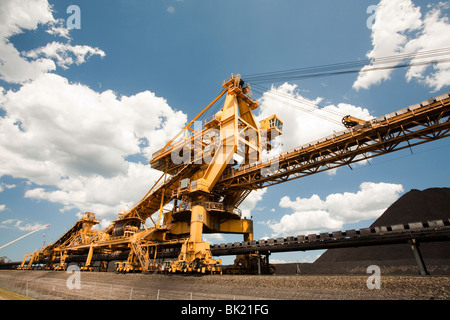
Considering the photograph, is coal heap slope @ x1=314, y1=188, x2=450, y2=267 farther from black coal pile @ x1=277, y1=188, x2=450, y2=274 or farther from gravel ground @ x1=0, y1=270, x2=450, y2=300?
gravel ground @ x1=0, y1=270, x2=450, y2=300

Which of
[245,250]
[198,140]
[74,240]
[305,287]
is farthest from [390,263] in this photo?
[74,240]

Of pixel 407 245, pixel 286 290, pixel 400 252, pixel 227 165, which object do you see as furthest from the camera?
pixel 407 245

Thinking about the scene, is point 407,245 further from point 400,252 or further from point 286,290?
point 286,290

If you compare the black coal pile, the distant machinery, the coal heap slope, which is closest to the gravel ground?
the distant machinery

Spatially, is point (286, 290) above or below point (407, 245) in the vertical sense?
below

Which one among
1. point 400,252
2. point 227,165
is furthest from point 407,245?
point 227,165

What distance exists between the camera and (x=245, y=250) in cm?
2314

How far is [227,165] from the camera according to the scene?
87.9 ft

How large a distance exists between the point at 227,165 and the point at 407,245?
3477 centimetres

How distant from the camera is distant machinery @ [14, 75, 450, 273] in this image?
17281 mm

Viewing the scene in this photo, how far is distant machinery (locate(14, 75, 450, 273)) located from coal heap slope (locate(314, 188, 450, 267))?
939 inches

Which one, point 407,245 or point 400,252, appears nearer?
point 400,252
